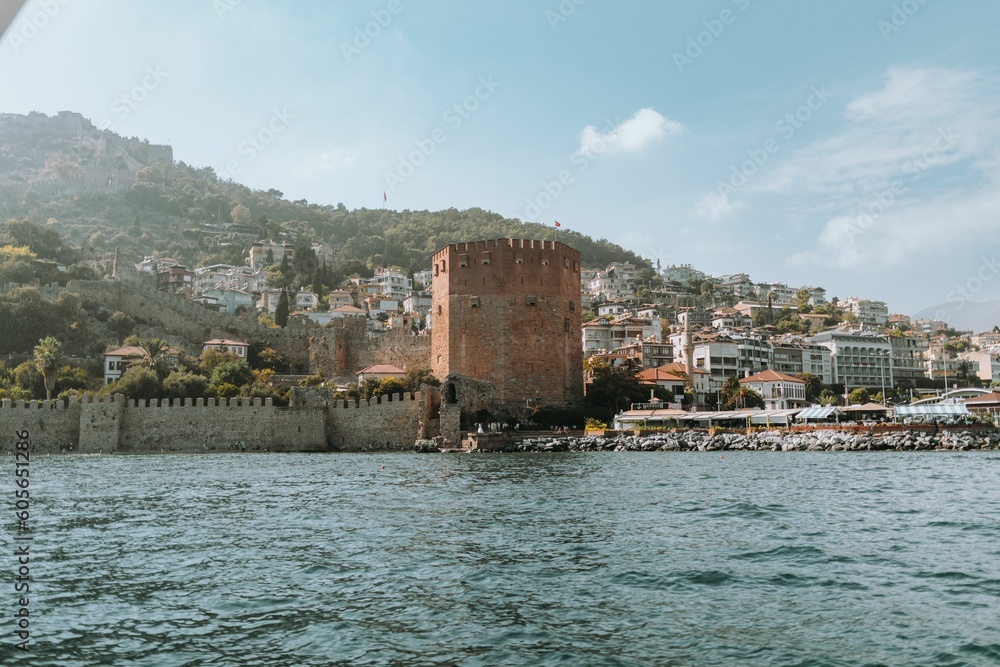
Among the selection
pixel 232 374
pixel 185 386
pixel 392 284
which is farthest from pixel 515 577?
pixel 392 284

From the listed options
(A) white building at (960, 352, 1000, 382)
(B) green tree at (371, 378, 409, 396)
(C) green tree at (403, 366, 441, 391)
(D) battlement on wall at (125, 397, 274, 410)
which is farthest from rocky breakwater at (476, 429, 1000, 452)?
(A) white building at (960, 352, 1000, 382)

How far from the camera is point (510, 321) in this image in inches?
1654

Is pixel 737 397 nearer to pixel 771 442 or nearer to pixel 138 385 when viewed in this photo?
pixel 771 442

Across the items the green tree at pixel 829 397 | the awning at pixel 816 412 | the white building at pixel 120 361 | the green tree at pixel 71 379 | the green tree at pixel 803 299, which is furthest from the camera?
the green tree at pixel 803 299

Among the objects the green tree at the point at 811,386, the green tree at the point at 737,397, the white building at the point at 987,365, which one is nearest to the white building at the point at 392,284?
the green tree at the point at 811,386

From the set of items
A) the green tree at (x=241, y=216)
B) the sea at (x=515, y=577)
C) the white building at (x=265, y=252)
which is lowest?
the sea at (x=515, y=577)

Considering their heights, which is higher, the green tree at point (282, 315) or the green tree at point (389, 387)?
the green tree at point (282, 315)

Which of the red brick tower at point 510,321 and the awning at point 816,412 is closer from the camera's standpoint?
the awning at point 816,412

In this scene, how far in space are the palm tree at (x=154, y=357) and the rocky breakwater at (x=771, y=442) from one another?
18.2m

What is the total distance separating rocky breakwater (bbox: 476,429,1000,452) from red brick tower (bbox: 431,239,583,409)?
20.4 ft

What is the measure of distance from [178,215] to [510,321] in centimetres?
9378

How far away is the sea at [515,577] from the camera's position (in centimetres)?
626

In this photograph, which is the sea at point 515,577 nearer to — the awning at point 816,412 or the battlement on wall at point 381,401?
the battlement on wall at point 381,401

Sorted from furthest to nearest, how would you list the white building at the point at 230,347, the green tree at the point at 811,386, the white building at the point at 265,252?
the white building at the point at 265,252 → the green tree at the point at 811,386 → the white building at the point at 230,347
